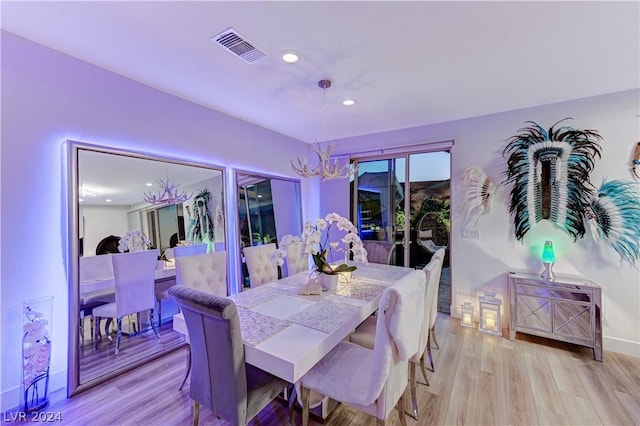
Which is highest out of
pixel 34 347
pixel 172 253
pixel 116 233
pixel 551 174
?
pixel 551 174

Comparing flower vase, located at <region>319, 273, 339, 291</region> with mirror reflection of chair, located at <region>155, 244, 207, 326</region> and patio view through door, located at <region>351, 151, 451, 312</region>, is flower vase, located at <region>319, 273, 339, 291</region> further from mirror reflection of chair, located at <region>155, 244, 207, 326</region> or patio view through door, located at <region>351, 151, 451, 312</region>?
patio view through door, located at <region>351, 151, 451, 312</region>

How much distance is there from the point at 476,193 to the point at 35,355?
4494 mm

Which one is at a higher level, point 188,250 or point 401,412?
point 188,250

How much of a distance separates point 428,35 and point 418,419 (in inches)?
105

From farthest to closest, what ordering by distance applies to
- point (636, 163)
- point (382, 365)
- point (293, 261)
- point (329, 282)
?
1. point (293, 261)
2. point (636, 163)
3. point (329, 282)
4. point (382, 365)

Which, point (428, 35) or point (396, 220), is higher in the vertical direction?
point (428, 35)

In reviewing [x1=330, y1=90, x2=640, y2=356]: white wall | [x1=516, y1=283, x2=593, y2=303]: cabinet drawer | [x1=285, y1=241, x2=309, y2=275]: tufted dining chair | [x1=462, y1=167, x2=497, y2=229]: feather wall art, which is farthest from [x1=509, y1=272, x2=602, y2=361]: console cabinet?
[x1=285, y1=241, x2=309, y2=275]: tufted dining chair

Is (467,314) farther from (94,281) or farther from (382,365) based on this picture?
(94,281)

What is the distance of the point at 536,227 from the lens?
3102 mm

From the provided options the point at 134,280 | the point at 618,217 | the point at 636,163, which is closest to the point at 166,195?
the point at 134,280

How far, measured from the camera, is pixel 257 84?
2.57 m

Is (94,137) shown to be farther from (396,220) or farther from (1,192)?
(396,220)

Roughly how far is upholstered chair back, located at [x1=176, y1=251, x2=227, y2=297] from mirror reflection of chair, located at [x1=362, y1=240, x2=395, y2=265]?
1904 millimetres

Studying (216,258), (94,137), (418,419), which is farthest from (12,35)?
(418,419)
